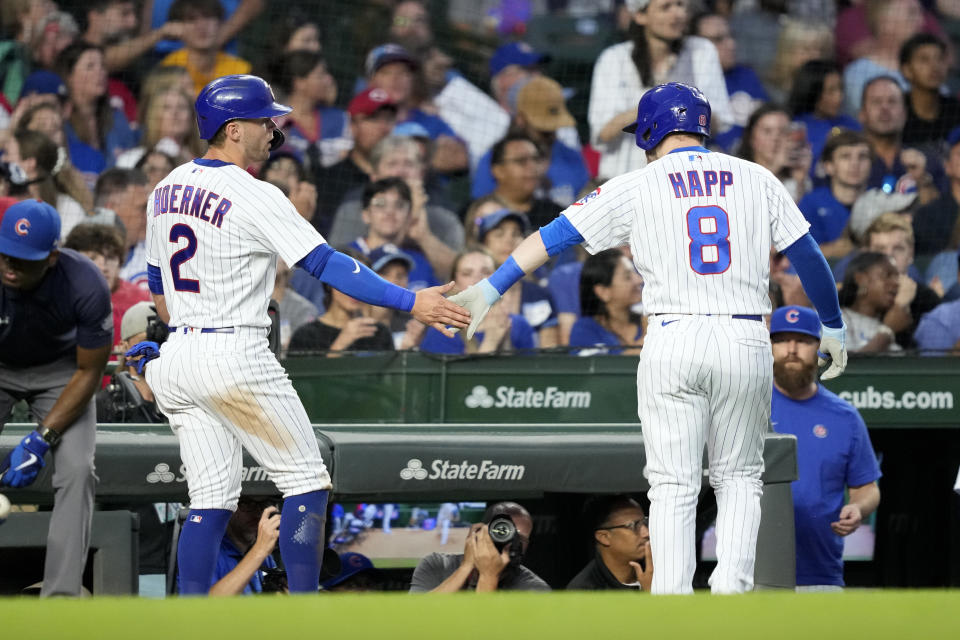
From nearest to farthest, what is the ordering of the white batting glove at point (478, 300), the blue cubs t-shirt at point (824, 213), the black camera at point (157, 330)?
1. the white batting glove at point (478, 300)
2. the black camera at point (157, 330)
3. the blue cubs t-shirt at point (824, 213)

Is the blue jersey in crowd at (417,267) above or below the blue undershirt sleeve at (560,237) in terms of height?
above

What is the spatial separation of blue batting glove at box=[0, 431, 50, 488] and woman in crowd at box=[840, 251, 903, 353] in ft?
15.4

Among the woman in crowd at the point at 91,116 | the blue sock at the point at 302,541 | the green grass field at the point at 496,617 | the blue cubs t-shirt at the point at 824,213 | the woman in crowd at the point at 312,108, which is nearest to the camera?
the green grass field at the point at 496,617

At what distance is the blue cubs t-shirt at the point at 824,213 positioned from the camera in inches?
325

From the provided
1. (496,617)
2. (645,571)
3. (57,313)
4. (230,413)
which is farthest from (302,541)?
(496,617)

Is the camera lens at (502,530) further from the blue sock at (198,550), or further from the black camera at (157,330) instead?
the black camera at (157,330)

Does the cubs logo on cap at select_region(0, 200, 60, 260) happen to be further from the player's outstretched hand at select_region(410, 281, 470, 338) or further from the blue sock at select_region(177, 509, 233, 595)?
the player's outstretched hand at select_region(410, 281, 470, 338)

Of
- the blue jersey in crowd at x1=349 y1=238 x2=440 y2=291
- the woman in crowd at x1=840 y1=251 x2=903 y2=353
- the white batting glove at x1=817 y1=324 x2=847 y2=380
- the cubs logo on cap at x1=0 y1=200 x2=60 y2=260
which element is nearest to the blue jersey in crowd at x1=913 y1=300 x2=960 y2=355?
the woman in crowd at x1=840 y1=251 x2=903 y2=353

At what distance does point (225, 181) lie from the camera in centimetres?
411

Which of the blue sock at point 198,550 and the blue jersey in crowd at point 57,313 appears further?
the blue jersey in crowd at point 57,313

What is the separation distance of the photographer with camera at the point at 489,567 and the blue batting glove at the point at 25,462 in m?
1.40

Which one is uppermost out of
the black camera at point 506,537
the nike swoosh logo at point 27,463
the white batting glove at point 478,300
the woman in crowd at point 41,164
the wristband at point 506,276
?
the woman in crowd at point 41,164

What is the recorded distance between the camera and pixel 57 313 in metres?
4.72

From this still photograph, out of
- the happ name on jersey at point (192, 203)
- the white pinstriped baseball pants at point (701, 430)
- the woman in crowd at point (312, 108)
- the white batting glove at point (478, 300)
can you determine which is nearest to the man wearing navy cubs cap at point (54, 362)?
the happ name on jersey at point (192, 203)
